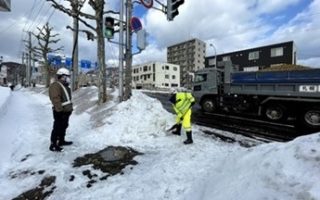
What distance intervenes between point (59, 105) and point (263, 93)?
9.70 meters

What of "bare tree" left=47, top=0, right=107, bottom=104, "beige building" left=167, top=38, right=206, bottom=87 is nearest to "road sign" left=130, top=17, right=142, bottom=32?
"bare tree" left=47, top=0, right=107, bottom=104

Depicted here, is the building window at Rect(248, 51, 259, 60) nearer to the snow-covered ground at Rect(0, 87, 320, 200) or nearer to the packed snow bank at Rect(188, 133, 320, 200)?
the snow-covered ground at Rect(0, 87, 320, 200)

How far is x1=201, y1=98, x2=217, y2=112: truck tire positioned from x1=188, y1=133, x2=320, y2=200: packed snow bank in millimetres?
11662

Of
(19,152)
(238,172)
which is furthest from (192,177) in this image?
(19,152)

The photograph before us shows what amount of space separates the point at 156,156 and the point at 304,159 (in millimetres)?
3956

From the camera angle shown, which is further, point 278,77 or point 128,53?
point 278,77

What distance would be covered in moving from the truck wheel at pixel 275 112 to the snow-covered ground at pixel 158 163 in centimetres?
507

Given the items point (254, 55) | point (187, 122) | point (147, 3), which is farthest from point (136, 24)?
point (254, 55)

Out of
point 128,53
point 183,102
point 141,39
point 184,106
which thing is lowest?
point 184,106

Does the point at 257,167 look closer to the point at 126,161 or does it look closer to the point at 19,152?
Answer: the point at 126,161

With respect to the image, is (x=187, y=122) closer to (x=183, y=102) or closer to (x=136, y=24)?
(x=183, y=102)

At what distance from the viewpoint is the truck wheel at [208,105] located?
16141 mm

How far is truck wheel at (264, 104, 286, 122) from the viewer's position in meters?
13.0

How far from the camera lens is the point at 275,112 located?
13.2 metres
